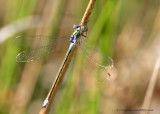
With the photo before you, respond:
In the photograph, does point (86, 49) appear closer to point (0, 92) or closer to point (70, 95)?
point (70, 95)

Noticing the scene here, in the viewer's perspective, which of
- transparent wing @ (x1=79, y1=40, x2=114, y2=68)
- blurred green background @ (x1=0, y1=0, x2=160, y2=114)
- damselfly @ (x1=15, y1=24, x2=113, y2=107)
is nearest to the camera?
transparent wing @ (x1=79, y1=40, x2=114, y2=68)

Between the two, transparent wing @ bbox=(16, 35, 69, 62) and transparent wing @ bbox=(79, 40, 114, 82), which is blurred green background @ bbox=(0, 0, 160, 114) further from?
transparent wing @ bbox=(16, 35, 69, 62)

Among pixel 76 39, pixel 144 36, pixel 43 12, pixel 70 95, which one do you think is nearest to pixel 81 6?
pixel 76 39

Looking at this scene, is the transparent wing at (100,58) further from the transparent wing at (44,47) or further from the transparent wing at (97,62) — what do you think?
the transparent wing at (44,47)

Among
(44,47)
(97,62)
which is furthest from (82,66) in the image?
(44,47)

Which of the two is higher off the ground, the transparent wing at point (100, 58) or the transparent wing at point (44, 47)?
the transparent wing at point (100, 58)

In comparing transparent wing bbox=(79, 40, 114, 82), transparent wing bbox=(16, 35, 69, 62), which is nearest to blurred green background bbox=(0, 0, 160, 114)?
transparent wing bbox=(79, 40, 114, 82)

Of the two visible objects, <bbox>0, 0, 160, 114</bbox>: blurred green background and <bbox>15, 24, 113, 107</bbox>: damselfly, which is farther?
<bbox>0, 0, 160, 114</bbox>: blurred green background

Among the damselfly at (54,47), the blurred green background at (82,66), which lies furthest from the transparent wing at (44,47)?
the blurred green background at (82,66)

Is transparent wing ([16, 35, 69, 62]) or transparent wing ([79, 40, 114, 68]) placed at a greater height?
transparent wing ([79, 40, 114, 68])
